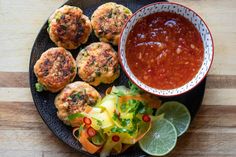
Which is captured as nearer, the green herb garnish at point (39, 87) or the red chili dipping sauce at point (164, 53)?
the red chili dipping sauce at point (164, 53)

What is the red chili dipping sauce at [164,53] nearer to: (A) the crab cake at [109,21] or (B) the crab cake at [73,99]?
(A) the crab cake at [109,21]

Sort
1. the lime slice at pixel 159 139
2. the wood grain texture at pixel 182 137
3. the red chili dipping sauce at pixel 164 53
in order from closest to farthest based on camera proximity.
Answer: the red chili dipping sauce at pixel 164 53 → the lime slice at pixel 159 139 → the wood grain texture at pixel 182 137

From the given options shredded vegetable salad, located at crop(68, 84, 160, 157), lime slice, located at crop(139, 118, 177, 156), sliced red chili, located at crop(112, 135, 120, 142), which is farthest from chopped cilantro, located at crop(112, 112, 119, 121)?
lime slice, located at crop(139, 118, 177, 156)

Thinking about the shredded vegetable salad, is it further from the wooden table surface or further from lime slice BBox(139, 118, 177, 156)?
the wooden table surface

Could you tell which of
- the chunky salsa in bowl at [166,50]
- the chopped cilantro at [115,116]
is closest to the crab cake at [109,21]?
the chunky salsa in bowl at [166,50]

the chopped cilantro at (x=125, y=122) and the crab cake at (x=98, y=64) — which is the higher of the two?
the crab cake at (x=98, y=64)

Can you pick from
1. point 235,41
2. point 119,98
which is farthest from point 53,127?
point 235,41

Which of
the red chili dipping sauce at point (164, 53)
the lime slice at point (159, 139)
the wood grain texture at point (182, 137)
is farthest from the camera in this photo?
the wood grain texture at point (182, 137)
